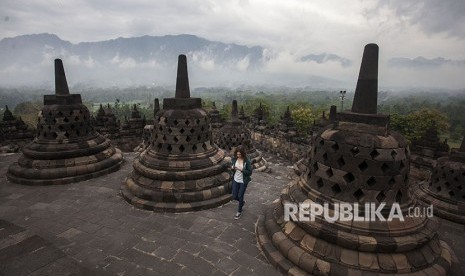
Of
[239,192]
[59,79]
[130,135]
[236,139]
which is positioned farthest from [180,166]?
[130,135]

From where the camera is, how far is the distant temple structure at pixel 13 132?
59.0 feet

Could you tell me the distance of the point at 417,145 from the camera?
55.5 ft

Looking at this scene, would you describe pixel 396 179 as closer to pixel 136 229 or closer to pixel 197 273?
pixel 197 273

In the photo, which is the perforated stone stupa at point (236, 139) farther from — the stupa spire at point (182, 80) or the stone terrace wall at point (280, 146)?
the stupa spire at point (182, 80)

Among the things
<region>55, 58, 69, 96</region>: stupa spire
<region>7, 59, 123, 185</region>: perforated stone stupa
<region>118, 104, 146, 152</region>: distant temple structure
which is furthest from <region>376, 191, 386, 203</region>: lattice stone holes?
<region>118, 104, 146, 152</region>: distant temple structure

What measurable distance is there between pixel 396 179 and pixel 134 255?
18.7 feet

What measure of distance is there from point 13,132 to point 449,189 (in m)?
25.3

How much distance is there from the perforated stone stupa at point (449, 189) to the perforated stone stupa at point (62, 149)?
12.3 meters

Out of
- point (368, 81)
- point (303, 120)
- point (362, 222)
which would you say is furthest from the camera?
point (303, 120)

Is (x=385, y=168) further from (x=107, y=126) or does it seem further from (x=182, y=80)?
(x=107, y=126)

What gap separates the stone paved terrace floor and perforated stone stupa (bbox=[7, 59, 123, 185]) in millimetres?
823

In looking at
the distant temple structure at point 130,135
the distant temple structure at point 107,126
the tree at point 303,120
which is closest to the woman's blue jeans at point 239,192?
the distant temple structure at point 107,126

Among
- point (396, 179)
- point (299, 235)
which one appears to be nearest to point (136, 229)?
point (299, 235)

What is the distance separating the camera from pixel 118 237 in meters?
6.21
